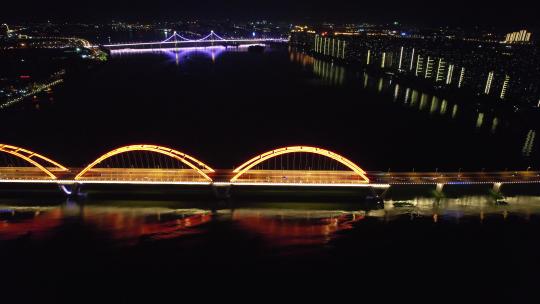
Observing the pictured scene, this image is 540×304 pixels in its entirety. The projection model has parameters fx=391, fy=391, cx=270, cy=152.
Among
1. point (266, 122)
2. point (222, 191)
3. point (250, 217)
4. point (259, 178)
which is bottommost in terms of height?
point (250, 217)

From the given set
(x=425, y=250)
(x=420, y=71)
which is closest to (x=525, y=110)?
(x=420, y=71)

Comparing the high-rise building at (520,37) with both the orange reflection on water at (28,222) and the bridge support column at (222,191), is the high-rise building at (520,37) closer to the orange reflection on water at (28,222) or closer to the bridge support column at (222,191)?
the bridge support column at (222,191)

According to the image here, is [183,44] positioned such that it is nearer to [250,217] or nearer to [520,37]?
[520,37]

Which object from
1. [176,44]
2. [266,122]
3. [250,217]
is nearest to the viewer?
[250,217]

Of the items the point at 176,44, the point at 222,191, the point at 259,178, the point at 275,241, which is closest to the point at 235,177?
the point at 222,191

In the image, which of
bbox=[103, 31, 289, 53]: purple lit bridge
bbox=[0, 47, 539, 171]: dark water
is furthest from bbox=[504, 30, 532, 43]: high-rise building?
bbox=[0, 47, 539, 171]: dark water

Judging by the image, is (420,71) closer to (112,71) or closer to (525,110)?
(525,110)

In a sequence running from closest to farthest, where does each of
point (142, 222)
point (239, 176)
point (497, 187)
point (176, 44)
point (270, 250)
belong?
point (270, 250) → point (142, 222) → point (239, 176) → point (497, 187) → point (176, 44)
